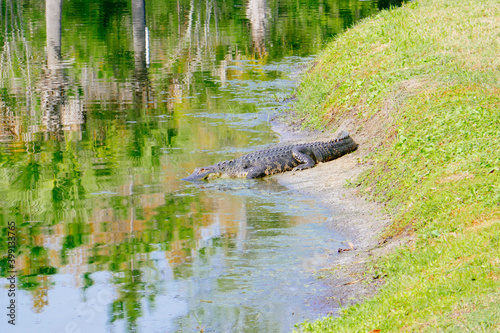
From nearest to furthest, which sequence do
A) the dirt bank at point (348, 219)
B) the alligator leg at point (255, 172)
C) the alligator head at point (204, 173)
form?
1. the dirt bank at point (348, 219)
2. the alligator head at point (204, 173)
3. the alligator leg at point (255, 172)

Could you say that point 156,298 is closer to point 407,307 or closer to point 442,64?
point 407,307

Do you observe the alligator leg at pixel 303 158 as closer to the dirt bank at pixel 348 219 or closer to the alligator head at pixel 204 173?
the dirt bank at pixel 348 219

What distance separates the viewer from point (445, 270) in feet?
19.0

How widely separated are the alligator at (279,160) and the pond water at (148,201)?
281mm

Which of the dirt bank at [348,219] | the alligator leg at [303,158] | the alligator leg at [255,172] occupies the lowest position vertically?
the dirt bank at [348,219]

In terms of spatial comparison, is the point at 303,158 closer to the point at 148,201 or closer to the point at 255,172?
the point at 255,172

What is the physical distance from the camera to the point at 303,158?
448 inches

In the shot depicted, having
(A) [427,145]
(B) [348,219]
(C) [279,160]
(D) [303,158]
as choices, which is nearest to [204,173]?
(C) [279,160]

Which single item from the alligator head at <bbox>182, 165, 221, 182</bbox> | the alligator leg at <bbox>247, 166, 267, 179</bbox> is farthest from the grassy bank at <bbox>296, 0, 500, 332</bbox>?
the alligator head at <bbox>182, 165, 221, 182</bbox>

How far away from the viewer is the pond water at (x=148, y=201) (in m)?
6.59

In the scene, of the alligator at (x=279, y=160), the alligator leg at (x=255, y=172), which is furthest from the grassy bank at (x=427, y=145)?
the alligator leg at (x=255, y=172)

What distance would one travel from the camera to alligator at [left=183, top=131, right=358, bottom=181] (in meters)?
11.2

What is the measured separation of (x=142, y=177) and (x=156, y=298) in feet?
15.5

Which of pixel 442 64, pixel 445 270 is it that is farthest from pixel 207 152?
pixel 445 270
